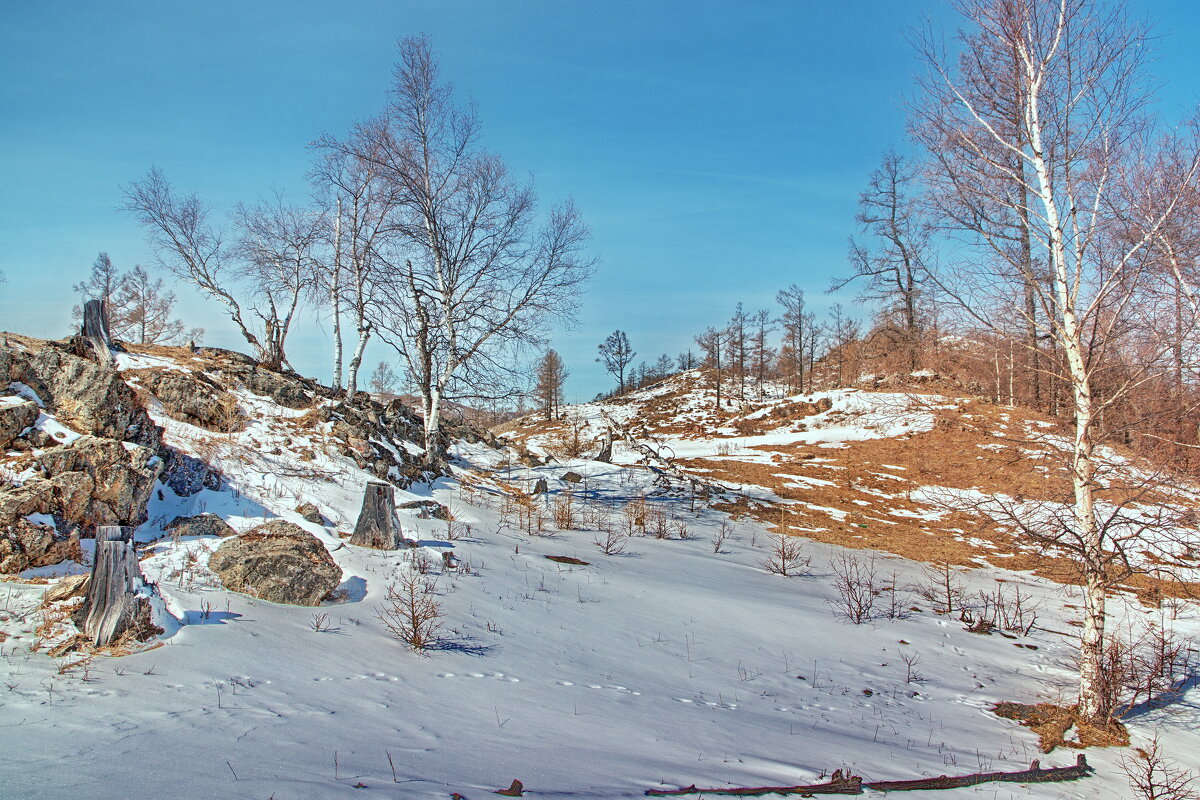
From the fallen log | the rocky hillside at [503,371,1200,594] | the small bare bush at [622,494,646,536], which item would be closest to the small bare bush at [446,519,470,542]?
the small bare bush at [622,494,646,536]

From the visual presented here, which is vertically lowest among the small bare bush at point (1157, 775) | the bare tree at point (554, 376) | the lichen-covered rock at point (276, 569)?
the small bare bush at point (1157, 775)

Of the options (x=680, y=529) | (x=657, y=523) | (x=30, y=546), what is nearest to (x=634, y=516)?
(x=657, y=523)

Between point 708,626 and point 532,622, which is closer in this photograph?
point 532,622

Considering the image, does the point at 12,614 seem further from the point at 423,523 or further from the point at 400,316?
the point at 400,316

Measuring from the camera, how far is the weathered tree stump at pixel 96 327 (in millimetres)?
8391

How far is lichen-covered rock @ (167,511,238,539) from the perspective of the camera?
6012 mm

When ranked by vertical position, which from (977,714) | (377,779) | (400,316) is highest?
(400,316)

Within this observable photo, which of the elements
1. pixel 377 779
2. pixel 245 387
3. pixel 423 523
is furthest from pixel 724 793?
pixel 245 387

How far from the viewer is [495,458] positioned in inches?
609

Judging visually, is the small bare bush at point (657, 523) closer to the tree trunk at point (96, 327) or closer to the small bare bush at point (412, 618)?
the small bare bush at point (412, 618)

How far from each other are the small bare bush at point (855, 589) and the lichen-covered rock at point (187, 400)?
8933mm

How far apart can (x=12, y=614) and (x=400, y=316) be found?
8.67 m

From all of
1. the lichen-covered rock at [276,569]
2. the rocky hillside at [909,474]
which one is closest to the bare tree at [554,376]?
the rocky hillside at [909,474]

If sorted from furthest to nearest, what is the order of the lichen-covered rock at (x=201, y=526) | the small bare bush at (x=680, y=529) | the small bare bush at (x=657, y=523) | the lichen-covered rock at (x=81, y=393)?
the small bare bush at (x=680, y=529) → the small bare bush at (x=657, y=523) → the lichen-covered rock at (x=81, y=393) → the lichen-covered rock at (x=201, y=526)
